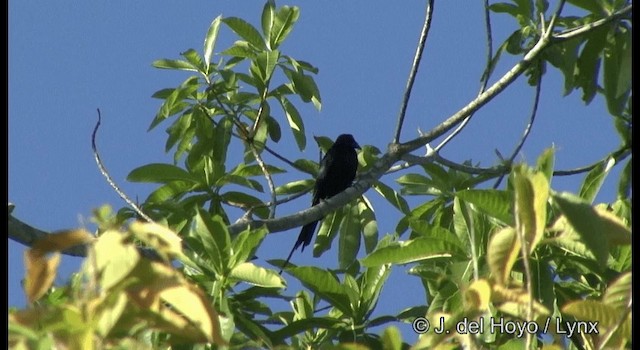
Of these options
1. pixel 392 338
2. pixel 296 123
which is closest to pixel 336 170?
pixel 296 123

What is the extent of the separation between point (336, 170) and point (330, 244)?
2.50 meters

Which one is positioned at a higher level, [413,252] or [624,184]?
[624,184]

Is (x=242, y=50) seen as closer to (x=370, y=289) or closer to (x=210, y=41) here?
(x=210, y=41)

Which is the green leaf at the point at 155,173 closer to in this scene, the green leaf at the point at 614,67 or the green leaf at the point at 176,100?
the green leaf at the point at 176,100

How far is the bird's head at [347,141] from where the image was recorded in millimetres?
8422

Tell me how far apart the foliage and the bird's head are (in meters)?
2.93

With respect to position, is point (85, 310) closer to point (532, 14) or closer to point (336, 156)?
point (532, 14)

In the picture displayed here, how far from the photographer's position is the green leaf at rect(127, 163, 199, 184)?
14.5 feet

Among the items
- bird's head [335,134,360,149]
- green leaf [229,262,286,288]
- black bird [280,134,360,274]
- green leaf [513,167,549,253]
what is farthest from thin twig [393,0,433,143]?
bird's head [335,134,360,149]

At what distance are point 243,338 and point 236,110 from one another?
1964 mm

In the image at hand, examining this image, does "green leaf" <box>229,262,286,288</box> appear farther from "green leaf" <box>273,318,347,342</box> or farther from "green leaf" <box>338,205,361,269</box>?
"green leaf" <box>338,205,361,269</box>

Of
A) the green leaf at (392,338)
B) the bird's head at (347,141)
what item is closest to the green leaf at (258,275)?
the green leaf at (392,338)

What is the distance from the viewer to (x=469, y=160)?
16.2 feet

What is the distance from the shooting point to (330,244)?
511 cm
